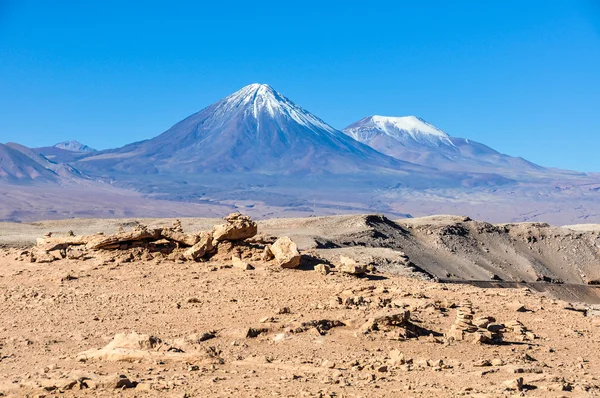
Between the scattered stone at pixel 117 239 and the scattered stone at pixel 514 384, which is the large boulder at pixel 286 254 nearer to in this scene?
the scattered stone at pixel 117 239

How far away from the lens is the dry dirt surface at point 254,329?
28.8 feet

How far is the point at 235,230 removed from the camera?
17094mm

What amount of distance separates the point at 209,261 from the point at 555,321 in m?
7.03

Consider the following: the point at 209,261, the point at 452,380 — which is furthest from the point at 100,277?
the point at 452,380

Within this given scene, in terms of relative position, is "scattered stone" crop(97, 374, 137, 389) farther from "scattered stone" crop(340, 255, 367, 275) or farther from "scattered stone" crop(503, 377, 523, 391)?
"scattered stone" crop(340, 255, 367, 275)

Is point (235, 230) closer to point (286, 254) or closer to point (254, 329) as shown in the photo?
point (286, 254)

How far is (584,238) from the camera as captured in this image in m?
41.3

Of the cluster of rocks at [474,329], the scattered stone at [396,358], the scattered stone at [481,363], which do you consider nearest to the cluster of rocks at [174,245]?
the cluster of rocks at [474,329]

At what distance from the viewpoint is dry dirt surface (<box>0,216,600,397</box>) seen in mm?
8766

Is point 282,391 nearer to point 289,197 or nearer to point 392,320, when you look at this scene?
point 392,320

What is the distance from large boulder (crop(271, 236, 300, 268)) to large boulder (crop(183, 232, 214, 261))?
158cm

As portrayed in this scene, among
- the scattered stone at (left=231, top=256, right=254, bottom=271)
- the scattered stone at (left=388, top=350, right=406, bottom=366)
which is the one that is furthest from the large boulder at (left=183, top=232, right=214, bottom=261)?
the scattered stone at (left=388, top=350, right=406, bottom=366)

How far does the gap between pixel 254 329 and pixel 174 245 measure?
701 cm

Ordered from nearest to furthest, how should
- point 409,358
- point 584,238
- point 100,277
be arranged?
point 409,358 < point 100,277 < point 584,238
